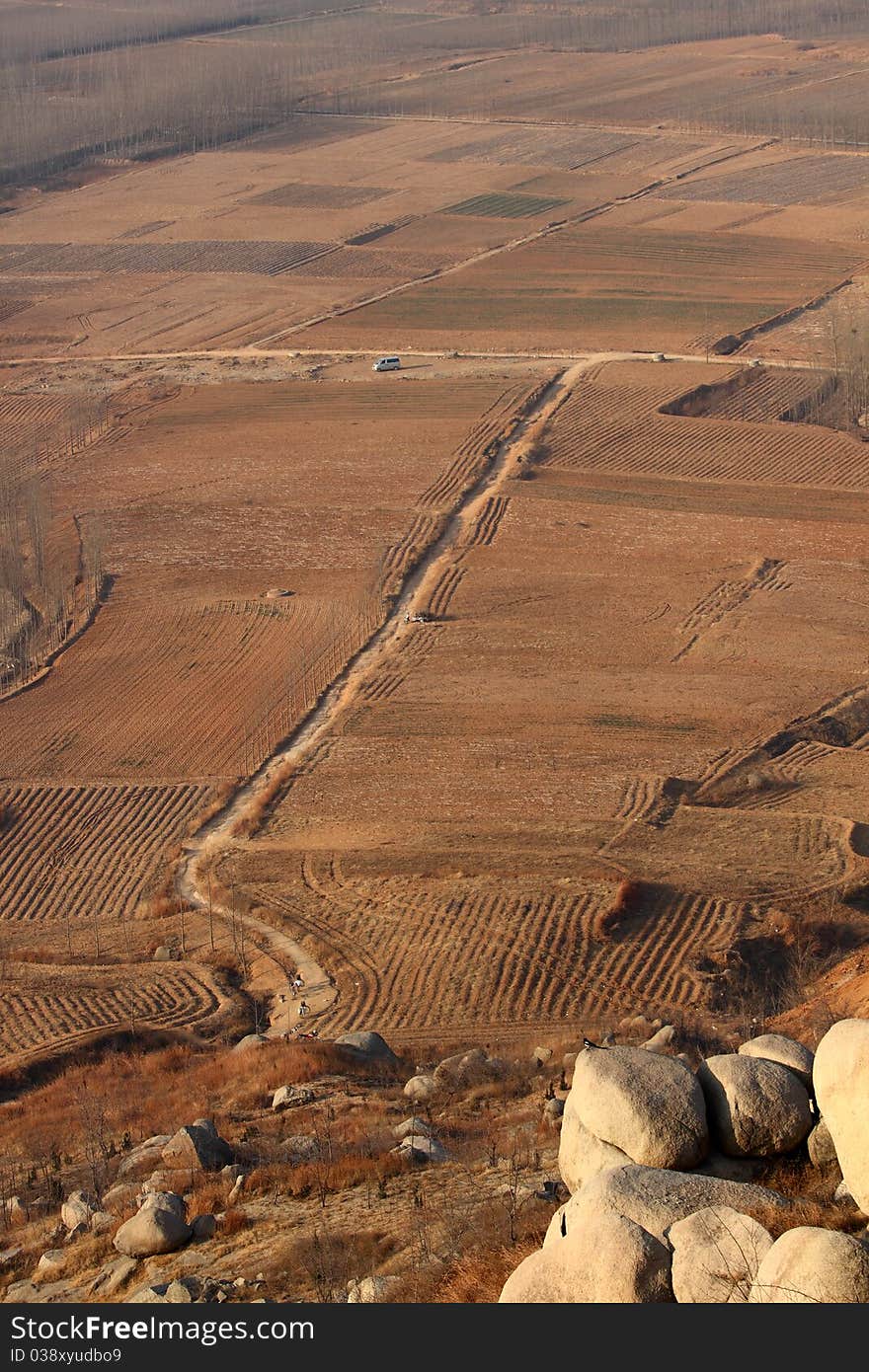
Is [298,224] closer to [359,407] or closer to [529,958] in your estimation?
[359,407]

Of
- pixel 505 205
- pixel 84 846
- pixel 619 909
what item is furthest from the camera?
pixel 505 205

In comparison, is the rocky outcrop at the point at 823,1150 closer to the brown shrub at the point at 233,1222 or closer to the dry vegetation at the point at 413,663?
the dry vegetation at the point at 413,663

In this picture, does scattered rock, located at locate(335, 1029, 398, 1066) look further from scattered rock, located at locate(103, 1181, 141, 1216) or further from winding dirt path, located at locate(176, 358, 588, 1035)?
scattered rock, located at locate(103, 1181, 141, 1216)

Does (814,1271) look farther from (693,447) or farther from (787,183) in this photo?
(787,183)

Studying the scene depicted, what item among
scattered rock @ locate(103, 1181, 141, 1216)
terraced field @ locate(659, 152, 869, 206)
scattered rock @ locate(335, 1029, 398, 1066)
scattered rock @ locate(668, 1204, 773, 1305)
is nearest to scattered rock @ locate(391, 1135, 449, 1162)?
scattered rock @ locate(103, 1181, 141, 1216)

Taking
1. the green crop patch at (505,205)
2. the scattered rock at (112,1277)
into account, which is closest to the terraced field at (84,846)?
the scattered rock at (112,1277)

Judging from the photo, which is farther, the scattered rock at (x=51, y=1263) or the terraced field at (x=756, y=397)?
the terraced field at (x=756, y=397)

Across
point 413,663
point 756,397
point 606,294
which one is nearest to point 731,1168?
point 413,663
